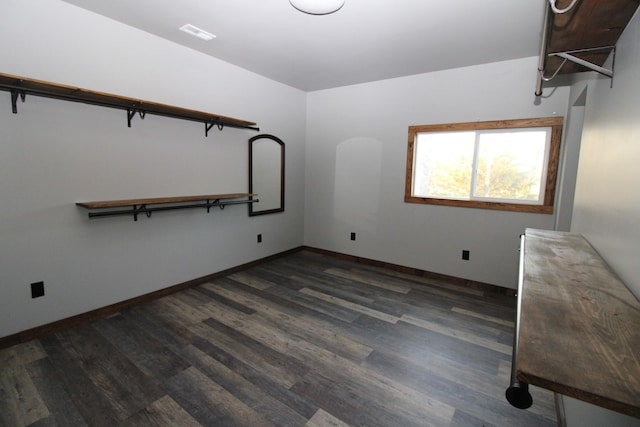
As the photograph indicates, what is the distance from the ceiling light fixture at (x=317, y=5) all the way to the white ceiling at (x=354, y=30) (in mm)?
296

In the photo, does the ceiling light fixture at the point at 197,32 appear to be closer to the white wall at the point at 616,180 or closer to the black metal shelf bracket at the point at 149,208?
the black metal shelf bracket at the point at 149,208

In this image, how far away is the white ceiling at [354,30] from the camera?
7.89 feet

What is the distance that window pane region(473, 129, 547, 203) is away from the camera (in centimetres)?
336

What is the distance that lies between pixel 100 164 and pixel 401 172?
3453 millimetres

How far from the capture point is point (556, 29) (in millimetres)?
1365

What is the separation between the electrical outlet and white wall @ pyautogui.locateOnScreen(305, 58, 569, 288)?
11.5ft

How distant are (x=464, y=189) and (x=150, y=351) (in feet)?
12.3

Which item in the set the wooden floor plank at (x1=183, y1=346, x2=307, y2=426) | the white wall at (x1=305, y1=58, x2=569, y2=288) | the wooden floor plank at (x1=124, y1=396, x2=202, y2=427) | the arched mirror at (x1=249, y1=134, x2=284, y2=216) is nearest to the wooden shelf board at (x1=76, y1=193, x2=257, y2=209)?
the arched mirror at (x1=249, y1=134, x2=284, y2=216)

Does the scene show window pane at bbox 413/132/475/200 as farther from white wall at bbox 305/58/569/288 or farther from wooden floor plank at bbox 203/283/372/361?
wooden floor plank at bbox 203/283/372/361

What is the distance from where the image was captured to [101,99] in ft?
8.59

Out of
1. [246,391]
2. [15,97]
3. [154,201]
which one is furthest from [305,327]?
[15,97]

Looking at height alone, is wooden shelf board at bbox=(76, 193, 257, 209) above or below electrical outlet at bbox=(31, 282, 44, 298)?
above

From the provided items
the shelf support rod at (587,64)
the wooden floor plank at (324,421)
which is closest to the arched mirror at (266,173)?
the wooden floor plank at (324,421)

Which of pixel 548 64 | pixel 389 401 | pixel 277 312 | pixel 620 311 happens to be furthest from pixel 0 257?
pixel 548 64
